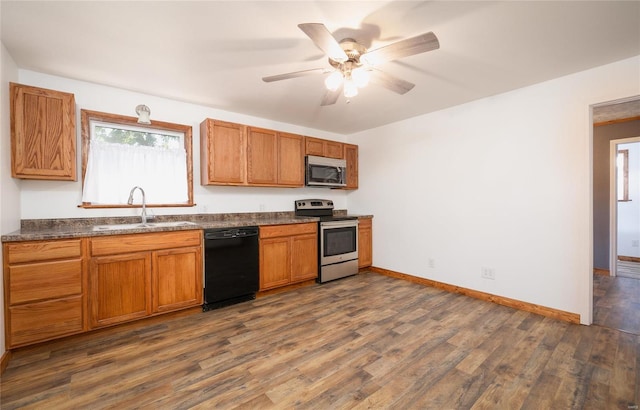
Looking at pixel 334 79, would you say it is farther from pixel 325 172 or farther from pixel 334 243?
pixel 334 243

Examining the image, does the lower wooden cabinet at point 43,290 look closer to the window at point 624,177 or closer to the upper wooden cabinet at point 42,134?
the upper wooden cabinet at point 42,134

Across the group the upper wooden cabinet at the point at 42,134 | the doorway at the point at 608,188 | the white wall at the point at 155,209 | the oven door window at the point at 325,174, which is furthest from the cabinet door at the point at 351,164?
the upper wooden cabinet at the point at 42,134

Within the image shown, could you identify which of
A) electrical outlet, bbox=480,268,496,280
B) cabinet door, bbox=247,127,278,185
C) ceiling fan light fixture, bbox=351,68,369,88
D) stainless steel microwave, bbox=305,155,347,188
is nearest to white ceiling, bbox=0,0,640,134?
ceiling fan light fixture, bbox=351,68,369,88

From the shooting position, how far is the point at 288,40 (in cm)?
208

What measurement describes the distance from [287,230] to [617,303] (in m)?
3.96

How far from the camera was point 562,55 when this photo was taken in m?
2.31

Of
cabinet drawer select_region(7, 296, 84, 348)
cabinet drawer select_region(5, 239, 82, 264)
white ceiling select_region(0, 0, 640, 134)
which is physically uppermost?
white ceiling select_region(0, 0, 640, 134)

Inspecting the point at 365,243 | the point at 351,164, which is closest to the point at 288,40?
the point at 351,164

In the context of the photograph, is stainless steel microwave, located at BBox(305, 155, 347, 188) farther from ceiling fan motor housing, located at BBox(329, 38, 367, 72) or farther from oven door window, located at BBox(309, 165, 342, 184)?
ceiling fan motor housing, located at BBox(329, 38, 367, 72)

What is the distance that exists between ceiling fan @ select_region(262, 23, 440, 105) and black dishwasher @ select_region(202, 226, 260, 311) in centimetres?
181

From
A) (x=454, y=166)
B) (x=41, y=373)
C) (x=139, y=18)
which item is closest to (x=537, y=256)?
(x=454, y=166)

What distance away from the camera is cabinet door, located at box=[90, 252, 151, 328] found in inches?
93.4

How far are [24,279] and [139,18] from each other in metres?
2.15

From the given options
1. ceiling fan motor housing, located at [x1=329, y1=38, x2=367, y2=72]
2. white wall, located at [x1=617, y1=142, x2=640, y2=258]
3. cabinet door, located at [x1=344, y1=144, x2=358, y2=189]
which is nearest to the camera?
ceiling fan motor housing, located at [x1=329, y1=38, x2=367, y2=72]
